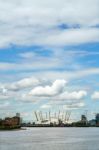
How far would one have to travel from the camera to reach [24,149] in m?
140

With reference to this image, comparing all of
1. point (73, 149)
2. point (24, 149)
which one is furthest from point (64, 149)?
point (24, 149)

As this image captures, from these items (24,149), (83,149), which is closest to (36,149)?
(24,149)

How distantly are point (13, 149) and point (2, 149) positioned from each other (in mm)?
3626

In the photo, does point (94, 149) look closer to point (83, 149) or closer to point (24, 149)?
point (83, 149)

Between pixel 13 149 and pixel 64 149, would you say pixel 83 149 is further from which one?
pixel 13 149

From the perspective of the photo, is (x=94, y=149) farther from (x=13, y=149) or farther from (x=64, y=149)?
(x=13, y=149)

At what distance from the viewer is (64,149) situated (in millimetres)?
136375

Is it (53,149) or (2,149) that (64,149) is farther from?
(2,149)

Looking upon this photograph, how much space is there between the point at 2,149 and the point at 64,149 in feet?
65.1

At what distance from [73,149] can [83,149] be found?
10.0 ft

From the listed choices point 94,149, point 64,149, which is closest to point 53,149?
point 64,149

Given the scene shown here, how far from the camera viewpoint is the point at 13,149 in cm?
14175

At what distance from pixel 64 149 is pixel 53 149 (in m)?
4.07

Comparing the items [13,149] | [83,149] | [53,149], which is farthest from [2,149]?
[83,149]
